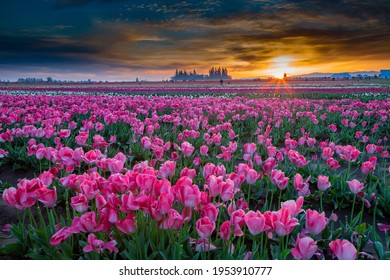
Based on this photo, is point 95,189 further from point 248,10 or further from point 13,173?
point 13,173

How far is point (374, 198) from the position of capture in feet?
12.1

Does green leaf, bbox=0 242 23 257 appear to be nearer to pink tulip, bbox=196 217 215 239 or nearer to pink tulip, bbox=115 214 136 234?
pink tulip, bbox=115 214 136 234

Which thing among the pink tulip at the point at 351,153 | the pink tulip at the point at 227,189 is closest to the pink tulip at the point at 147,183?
the pink tulip at the point at 227,189

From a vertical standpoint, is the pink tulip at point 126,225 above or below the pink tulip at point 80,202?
below

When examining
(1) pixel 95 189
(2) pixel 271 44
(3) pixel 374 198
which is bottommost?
(3) pixel 374 198

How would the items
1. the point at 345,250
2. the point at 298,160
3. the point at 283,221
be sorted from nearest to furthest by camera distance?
the point at 345,250, the point at 283,221, the point at 298,160

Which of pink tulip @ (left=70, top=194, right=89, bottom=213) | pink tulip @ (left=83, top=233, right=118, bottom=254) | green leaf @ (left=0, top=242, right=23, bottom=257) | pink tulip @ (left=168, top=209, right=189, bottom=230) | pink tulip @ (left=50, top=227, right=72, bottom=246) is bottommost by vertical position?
green leaf @ (left=0, top=242, right=23, bottom=257)

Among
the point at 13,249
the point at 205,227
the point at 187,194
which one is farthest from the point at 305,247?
the point at 13,249

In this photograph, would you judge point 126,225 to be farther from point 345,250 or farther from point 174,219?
point 345,250

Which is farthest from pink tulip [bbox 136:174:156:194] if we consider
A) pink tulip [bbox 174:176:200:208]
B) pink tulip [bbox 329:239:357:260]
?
pink tulip [bbox 329:239:357:260]

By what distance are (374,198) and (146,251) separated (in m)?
2.69

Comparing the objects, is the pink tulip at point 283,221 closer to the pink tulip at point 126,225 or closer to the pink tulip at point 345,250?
the pink tulip at point 345,250

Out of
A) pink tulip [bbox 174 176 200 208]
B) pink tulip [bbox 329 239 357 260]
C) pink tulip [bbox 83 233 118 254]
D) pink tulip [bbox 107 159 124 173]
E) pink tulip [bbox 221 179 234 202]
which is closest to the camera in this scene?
pink tulip [bbox 329 239 357 260]
